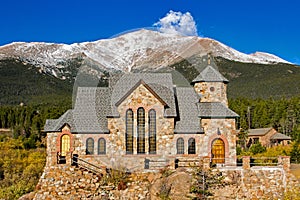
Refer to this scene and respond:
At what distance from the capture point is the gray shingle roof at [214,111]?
36906 mm

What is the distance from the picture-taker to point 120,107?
36.5 meters

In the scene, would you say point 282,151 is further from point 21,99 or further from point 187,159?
point 21,99

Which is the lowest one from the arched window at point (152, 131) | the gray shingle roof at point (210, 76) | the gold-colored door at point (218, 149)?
the gold-colored door at point (218, 149)

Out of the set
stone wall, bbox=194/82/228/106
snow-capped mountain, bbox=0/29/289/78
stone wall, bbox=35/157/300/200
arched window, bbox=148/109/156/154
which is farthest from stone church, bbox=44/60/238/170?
stone wall, bbox=35/157/300/200

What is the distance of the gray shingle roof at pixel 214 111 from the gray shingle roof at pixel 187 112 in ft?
1.87

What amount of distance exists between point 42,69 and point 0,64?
17.8m

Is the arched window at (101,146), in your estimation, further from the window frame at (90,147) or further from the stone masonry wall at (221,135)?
A: the stone masonry wall at (221,135)

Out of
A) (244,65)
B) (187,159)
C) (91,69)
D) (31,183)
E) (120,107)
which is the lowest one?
(31,183)

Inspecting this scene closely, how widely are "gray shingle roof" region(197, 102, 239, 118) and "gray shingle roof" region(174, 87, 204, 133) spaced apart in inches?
22.5

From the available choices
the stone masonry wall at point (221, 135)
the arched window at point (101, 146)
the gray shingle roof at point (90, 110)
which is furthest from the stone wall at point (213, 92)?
the arched window at point (101, 146)

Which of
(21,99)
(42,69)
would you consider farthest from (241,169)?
(42,69)

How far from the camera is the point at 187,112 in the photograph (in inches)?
1511

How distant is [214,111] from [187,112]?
96.0 inches

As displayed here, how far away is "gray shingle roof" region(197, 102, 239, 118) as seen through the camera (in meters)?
36.9
